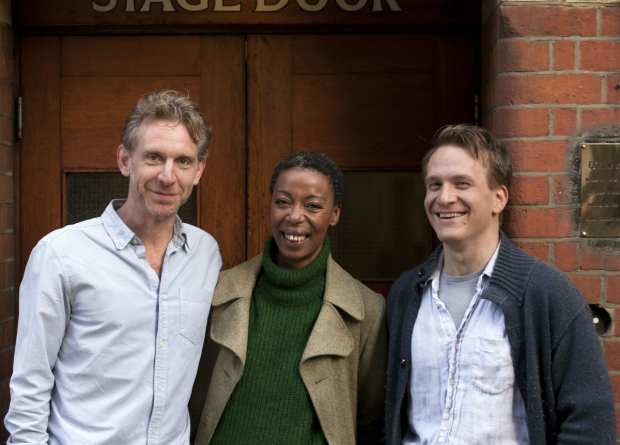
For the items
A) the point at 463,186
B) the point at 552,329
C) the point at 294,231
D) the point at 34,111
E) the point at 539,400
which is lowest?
the point at 539,400

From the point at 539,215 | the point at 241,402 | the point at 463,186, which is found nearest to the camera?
the point at 463,186

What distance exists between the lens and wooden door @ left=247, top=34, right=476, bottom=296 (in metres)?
2.67

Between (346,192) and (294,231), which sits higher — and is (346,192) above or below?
above

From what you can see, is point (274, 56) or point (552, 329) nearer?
point (552, 329)

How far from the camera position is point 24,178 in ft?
8.71

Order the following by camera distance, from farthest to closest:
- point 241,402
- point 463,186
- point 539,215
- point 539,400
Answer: point 539,215 < point 241,402 < point 463,186 < point 539,400

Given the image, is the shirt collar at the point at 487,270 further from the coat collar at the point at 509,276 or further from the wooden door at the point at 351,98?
the wooden door at the point at 351,98

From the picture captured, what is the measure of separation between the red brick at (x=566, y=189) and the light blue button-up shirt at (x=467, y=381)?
53 cm

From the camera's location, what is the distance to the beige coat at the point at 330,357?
1983 millimetres

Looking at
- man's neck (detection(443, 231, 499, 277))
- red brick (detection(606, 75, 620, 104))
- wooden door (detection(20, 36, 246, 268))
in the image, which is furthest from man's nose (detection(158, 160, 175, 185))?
red brick (detection(606, 75, 620, 104))

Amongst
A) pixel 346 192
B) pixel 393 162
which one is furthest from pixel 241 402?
pixel 393 162

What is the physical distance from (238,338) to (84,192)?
49.7 inches

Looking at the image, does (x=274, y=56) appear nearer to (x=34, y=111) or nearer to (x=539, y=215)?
(x=34, y=111)

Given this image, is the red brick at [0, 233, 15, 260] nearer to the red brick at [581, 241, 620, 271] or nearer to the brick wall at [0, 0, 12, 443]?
the brick wall at [0, 0, 12, 443]
